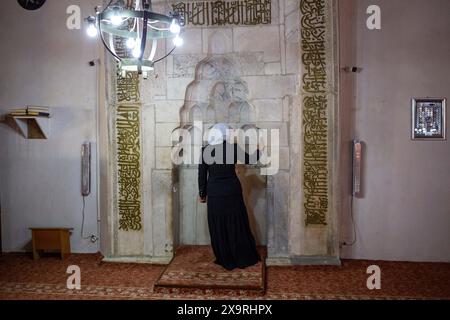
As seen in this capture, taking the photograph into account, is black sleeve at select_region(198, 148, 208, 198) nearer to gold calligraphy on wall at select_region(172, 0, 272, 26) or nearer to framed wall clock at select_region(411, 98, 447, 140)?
gold calligraphy on wall at select_region(172, 0, 272, 26)

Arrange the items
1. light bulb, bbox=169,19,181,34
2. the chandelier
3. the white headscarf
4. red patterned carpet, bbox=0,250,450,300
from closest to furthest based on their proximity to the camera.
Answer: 1. the chandelier
2. light bulb, bbox=169,19,181,34
3. red patterned carpet, bbox=0,250,450,300
4. the white headscarf

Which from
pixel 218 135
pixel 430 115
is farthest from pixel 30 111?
pixel 430 115

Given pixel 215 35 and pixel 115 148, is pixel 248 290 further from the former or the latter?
pixel 215 35

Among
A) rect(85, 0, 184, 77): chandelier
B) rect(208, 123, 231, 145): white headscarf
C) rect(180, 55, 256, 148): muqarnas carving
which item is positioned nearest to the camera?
rect(85, 0, 184, 77): chandelier

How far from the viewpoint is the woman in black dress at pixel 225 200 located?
402 centimetres

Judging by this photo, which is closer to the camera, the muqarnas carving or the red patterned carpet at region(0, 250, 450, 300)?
the red patterned carpet at region(0, 250, 450, 300)

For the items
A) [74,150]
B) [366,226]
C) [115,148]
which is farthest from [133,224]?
[366,226]

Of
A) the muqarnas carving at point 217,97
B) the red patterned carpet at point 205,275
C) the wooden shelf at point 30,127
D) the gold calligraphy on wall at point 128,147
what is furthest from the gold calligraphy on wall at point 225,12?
the red patterned carpet at point 205,275

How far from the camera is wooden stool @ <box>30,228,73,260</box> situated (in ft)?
15.7

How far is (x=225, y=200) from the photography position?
160 inches

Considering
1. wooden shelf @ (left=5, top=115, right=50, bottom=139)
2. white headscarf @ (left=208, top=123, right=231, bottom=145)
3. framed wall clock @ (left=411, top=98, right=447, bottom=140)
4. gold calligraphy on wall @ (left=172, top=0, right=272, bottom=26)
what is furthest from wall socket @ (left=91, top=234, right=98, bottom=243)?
framed wall clock @ (left=411, top=98, right=447, bottom=140)

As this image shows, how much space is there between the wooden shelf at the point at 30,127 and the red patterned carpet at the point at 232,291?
58.6 inches

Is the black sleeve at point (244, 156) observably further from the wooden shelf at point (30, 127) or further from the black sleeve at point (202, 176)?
the wooden shelf at point (30, 127)

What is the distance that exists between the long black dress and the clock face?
2843 millimetres
